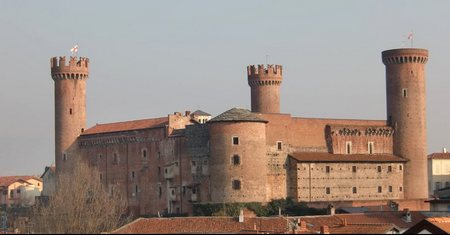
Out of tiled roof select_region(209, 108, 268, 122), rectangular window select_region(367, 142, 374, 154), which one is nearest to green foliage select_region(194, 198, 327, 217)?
tiled roof select_region(209, 108, 268, 122)

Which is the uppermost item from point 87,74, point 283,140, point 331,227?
point 87,74

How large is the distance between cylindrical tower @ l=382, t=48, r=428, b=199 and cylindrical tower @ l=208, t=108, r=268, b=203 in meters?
11.6

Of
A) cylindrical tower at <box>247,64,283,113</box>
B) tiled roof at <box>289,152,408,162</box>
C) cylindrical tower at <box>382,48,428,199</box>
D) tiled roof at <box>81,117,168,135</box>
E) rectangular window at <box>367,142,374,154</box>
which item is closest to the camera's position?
tiled roof at <box>289,152,408,162</box>

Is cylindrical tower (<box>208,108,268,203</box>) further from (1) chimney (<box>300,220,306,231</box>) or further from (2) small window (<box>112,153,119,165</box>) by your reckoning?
(1) chimney (<box>300,220,306,231</box>)

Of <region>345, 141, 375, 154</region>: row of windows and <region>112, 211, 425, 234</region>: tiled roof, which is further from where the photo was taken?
<region>345, 141, 375, 154</region>: row of windows

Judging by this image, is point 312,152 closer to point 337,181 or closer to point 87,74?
point 337,181

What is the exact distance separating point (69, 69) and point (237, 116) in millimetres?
16133

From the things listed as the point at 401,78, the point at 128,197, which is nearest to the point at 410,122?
the point at 401,78

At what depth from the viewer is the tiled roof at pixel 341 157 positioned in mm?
69750

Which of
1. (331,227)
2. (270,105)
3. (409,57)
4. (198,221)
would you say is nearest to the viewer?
(331,227)

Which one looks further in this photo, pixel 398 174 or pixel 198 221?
pixel 398 174

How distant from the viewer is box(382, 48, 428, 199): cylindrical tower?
73.9 metres

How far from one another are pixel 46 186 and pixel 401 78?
27045mm

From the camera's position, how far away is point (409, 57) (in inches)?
2933
